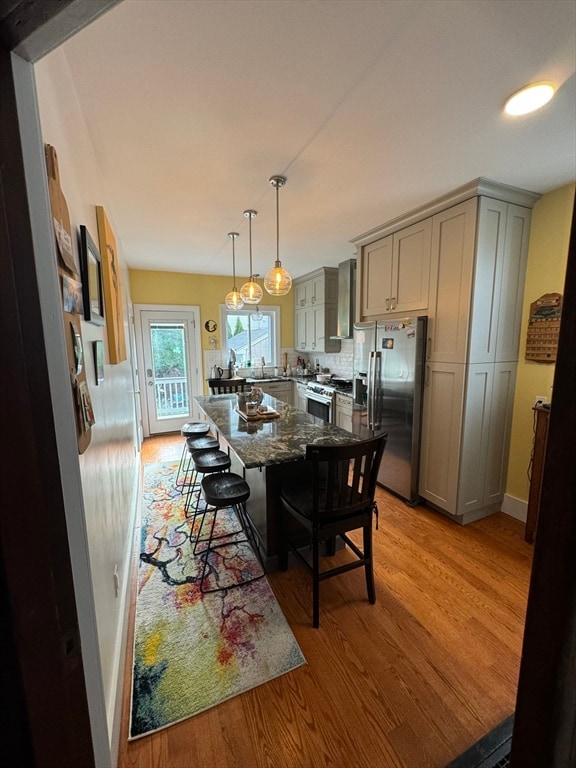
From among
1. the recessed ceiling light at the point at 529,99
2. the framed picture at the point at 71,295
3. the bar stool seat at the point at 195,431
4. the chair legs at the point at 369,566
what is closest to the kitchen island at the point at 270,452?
the chair legs at the point at 369,566

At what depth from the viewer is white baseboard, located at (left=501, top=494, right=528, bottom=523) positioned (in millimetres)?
2600

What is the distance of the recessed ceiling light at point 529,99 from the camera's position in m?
1.34

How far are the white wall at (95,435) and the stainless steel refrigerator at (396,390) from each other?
2262 mm

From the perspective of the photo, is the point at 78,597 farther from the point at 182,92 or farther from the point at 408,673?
the point at 182,92

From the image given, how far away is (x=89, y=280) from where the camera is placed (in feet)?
4.33

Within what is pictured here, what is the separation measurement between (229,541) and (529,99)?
3.05 metres

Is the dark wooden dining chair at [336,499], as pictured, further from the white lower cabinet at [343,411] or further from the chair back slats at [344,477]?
the white lower cabinet at [343,411]

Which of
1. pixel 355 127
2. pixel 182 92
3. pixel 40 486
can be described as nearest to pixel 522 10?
pixel 355 127

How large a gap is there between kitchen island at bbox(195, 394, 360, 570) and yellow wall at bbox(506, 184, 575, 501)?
1.55m

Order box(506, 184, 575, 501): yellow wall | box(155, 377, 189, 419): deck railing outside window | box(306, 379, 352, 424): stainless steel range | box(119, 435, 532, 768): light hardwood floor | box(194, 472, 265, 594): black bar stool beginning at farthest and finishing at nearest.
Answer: box(155, 377, 189, 419): deck railing outside window, box(306, 379, 352, 424): stainless steel range, box(506, 184, 575, 501): yellow wall, box(194, 472, 265, 594): black bar stool, box(119, 435, 532, 768): light hardwood floor

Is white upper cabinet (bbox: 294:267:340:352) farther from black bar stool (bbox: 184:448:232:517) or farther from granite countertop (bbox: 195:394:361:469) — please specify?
black bar stool (bbox: 184:448:232:517)

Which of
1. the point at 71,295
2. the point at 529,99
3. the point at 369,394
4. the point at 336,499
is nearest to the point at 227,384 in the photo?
the point at 369,394

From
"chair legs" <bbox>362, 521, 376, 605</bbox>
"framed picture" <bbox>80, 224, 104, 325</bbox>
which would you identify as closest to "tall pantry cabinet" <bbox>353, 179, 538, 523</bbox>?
"chair legs" <bbox>362, 521, 376, 605</bbox>

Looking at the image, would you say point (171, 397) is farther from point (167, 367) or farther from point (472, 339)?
point (472, 339)
